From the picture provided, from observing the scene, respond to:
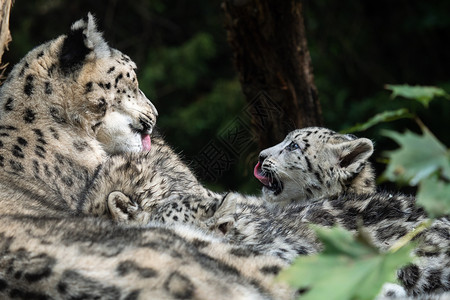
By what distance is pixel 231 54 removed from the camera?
1118 centimetres

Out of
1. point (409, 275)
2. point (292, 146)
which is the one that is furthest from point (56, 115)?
point (409, 275)

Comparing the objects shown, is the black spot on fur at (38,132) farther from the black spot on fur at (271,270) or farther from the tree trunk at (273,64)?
the black spot on fur at (271,270)

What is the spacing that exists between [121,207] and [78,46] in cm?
146

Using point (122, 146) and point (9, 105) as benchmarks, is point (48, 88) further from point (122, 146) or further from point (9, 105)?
point (122, 146)

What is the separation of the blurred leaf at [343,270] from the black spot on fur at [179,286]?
76cm

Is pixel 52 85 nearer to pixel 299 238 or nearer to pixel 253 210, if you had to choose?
pixel 253 210

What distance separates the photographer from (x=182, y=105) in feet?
40.1

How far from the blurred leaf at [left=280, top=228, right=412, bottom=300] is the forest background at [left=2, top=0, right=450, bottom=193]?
691 centimetres

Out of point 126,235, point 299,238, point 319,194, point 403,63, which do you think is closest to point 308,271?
point 126,235

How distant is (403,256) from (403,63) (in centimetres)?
902

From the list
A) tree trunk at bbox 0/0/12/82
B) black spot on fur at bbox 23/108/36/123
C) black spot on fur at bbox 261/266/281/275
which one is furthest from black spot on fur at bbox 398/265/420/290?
tree trunk at bbox 0/0/12/82

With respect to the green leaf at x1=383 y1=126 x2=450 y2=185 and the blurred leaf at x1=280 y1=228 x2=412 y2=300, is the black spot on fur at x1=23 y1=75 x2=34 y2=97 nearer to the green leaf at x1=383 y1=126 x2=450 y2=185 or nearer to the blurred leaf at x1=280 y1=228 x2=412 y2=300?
the blurred leaf at x1=280 y1=228 x2=412 y2=300

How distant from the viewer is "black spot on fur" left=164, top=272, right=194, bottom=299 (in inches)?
126

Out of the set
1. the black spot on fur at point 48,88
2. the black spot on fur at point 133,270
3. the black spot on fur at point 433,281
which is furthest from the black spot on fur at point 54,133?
the black spot on fur at point 433,281
